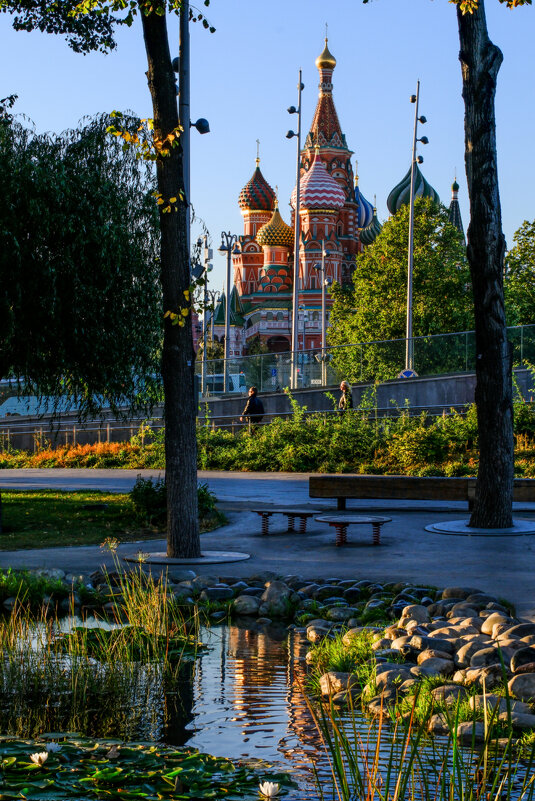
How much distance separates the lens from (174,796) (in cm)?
463


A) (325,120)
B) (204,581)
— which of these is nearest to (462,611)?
(204,581)

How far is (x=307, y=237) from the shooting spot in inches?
3915

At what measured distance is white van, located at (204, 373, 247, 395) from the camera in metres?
36.3

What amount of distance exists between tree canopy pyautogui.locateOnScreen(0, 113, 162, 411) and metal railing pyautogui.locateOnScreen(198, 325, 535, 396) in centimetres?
1278

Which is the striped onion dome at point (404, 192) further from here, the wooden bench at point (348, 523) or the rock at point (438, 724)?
the rock at point (438, 724)

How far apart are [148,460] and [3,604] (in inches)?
777

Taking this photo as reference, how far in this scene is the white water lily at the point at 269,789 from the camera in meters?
4.15

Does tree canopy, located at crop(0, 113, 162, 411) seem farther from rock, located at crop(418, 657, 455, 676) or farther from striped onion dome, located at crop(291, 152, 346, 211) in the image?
striped onion dome, located at crop(291, 152, 346, 211)

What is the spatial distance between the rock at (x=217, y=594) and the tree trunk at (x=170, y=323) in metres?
1.85

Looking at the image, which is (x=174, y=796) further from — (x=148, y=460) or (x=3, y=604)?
(x=148, y=460)

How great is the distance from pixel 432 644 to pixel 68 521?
9986 mm

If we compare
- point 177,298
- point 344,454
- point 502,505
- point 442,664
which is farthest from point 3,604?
point 344,454

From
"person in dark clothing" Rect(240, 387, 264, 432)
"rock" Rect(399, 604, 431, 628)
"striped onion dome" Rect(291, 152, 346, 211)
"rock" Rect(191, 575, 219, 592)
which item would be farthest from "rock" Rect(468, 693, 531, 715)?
"striped onion dome" Rect(291, 152, 346, 211)

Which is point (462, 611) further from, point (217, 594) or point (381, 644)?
point (217, 594)
